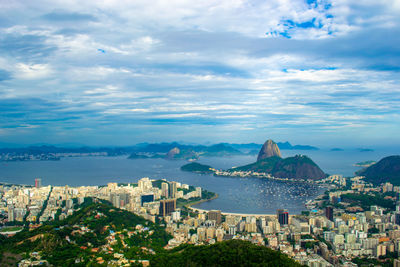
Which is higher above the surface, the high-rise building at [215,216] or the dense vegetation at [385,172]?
the dense vegetation at [385,172]

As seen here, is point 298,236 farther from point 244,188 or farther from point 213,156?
point 213,156

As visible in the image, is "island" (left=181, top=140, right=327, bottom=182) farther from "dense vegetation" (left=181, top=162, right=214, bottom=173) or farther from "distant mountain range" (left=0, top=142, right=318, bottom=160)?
"distant mountain range" (left=0, top=142, right=318, bottom=160)

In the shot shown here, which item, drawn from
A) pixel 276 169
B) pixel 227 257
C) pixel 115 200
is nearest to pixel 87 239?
pixel 227 257

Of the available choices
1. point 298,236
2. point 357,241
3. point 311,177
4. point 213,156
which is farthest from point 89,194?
point 213,156

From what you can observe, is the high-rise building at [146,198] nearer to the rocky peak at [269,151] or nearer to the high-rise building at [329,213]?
the high-rise building at [329,213]

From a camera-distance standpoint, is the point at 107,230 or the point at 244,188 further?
the point at 244,188

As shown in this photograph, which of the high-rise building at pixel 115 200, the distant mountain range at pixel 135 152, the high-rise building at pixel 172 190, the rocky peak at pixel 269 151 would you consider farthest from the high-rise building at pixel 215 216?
the distant mountain range at pixel 135 152

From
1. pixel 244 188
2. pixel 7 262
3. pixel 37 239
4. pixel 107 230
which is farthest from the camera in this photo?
pixel 244 188
